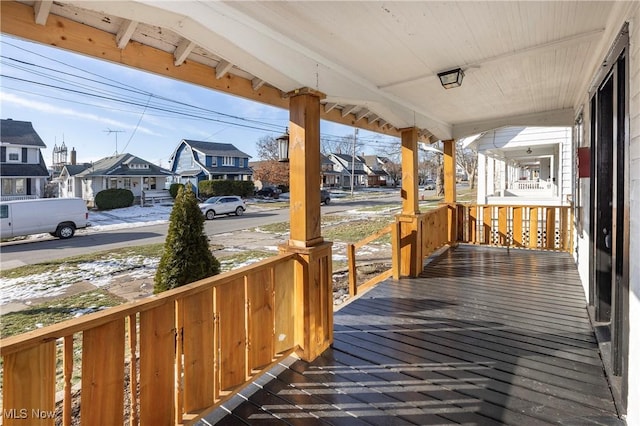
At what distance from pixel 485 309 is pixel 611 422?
1.68 m

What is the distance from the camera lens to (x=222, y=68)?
8.57 feet

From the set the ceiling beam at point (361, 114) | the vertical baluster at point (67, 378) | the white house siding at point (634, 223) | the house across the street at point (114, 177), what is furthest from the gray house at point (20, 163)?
the white house siding at point (634, 223)

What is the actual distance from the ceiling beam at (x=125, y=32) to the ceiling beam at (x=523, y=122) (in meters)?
5.23

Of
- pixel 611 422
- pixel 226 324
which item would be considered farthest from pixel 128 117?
pixel 611 422

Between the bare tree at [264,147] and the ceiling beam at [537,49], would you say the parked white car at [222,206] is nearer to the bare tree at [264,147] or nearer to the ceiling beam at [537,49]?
the ceiling beam at [537,49]

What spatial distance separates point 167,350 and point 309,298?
1131mm

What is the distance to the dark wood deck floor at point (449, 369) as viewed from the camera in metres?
1.99

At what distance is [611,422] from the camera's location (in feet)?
6.11

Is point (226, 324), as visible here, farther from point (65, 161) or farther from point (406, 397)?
point (65, 161)

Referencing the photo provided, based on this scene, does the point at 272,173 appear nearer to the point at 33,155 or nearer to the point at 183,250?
the point at 33,155

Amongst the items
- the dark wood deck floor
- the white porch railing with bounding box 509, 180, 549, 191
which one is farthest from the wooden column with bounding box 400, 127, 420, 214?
the white porch railing with bounding box 509, 180, 549, 191

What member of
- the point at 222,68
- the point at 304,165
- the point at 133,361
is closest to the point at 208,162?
the point at 222,68

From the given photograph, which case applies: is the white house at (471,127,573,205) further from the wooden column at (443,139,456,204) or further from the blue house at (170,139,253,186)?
the blue house at (170,139,253,186)

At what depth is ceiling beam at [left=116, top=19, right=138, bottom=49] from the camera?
1918 mm
